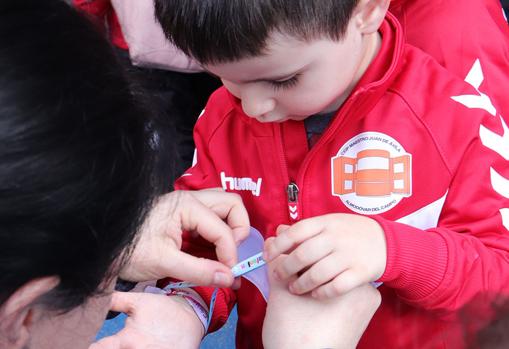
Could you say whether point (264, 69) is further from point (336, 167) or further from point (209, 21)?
point (336, 167)

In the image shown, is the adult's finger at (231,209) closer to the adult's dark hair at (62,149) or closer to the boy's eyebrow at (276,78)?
the boy's eyebrow at (276,78)

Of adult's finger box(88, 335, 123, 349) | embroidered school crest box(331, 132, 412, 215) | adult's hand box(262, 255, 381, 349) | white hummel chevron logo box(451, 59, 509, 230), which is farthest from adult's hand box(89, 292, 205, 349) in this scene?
white hummel chevron logo box(451, 59, 509, 230)

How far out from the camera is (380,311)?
0.86m

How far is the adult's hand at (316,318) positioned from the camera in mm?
748

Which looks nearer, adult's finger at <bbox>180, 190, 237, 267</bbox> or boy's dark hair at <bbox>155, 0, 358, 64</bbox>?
boy's dark hair at <bbox>155, 0, 358, 64</bbox>

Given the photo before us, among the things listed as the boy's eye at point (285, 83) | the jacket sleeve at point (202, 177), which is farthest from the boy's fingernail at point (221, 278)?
the boy's eye at point (285, 83)

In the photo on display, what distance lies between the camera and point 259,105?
0.77 metres

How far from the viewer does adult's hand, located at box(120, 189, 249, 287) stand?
0.81m

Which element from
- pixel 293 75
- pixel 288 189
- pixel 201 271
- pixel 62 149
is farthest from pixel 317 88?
pixel 62 149

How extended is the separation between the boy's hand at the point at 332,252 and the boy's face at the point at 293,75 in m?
0.14

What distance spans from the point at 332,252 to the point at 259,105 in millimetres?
183

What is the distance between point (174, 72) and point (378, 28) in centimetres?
71

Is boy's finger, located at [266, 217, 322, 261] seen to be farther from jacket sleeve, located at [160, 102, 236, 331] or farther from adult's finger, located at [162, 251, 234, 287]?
jacket sleeve, located at [160, 102, 236, 331]

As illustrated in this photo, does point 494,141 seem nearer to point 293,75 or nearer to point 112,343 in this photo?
Answer: point 293,75
